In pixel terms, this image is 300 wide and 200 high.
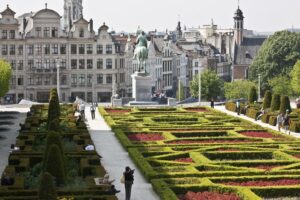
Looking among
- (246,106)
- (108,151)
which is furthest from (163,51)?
(108,151)

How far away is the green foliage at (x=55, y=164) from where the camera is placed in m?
26.8

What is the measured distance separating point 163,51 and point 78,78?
23.7 meters

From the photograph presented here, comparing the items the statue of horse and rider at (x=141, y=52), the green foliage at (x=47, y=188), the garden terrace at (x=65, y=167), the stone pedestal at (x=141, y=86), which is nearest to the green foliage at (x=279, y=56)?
the stone pedestal at (x=141, y=86)

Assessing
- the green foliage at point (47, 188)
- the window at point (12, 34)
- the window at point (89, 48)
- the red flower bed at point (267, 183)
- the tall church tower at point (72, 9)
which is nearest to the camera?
the green foliage at point (47, 188)

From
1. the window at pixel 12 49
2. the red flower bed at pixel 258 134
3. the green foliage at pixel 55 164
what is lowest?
the red flower bed at pixel 258 134

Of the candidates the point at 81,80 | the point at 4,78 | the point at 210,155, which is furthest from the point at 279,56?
the point at 210,155

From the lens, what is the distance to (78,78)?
10612cm

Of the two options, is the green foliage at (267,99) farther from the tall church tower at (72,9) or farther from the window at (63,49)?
the tall church tower at (72,9)

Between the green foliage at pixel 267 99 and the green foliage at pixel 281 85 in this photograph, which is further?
the green foliage at pixel 281 85

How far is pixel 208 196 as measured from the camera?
26719 millimetres

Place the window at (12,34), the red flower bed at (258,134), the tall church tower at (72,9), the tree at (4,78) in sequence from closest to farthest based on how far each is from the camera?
the red flower bed at (258,134)
the tree at (4,78)
the window at (12,34)
the tall church tower at (72,9)

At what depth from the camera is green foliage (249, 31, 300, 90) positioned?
103812mm

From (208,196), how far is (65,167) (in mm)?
5502

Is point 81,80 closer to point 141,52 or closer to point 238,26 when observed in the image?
point 141,52
